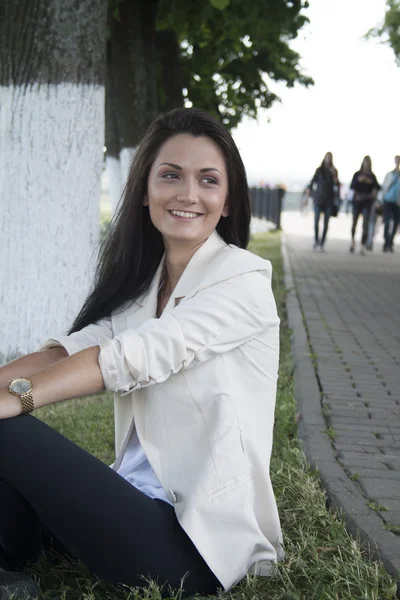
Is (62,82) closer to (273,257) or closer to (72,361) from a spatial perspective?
(72,361)

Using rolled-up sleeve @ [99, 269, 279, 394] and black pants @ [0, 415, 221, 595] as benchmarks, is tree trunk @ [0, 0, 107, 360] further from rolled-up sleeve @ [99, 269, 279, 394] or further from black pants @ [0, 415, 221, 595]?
black pants @ [0, 415, 221, 595]

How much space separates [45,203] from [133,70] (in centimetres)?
447

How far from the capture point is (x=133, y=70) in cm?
1076

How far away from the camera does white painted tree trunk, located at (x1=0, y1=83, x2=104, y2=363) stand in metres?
6.78

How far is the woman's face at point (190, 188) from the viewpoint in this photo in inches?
120

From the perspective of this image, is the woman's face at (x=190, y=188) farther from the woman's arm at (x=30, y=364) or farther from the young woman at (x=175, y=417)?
the woman's arm at (x=30, y=364)

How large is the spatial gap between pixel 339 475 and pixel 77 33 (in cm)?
406

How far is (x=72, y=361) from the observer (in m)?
2.63

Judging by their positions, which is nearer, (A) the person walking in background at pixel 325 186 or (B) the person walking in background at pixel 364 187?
(A) the person walking in background at pixel 325 186

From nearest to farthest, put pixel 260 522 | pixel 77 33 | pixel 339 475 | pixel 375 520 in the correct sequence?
pixel 260 522 < pixel 375 520 < pixel 339 475 < pixel 77 33

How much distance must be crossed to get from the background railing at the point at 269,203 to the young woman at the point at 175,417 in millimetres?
22834

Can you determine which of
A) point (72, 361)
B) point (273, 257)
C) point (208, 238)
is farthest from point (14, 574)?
point (273, 257)

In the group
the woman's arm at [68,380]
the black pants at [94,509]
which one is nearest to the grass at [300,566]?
→ the black pants at [94,509]

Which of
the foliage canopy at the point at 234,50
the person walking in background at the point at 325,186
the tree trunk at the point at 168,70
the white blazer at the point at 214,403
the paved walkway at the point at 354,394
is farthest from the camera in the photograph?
the person walking in background at the point at 325,186
